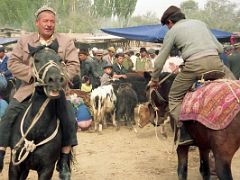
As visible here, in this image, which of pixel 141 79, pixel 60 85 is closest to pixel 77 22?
pixel 141 79

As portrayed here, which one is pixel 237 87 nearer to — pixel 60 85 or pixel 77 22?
pixel 60 85

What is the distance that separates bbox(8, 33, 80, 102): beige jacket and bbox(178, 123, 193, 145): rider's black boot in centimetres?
182

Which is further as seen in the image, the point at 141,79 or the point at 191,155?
the point at 141,79

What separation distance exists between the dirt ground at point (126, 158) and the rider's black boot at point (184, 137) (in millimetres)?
1452

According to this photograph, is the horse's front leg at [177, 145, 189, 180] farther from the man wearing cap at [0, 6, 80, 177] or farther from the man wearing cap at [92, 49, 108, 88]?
the man wearing cap at [92, 49, 108, 88]

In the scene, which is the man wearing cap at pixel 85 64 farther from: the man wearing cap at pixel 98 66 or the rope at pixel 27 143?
the rope at pixel 27 143

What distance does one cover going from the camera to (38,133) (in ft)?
15.1

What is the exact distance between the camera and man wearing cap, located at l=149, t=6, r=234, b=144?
18.2 ft

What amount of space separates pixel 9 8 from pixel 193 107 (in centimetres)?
4003

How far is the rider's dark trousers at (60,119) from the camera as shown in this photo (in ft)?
15.7

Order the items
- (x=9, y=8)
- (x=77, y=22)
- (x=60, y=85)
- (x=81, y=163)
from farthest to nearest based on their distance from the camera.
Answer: (x=77, y=22), (x=9, y=8), (x=81, y=163), (x=60, y=85)

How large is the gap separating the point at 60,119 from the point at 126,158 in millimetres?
3880

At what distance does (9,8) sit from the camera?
42.5 metres

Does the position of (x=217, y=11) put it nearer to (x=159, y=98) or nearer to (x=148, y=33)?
(x=148, y=33)
